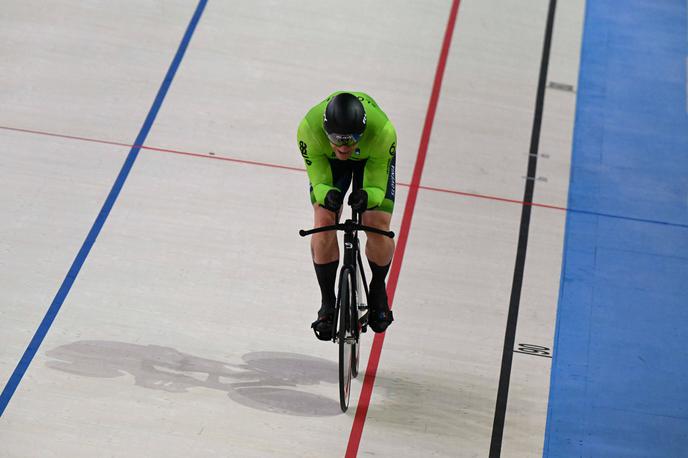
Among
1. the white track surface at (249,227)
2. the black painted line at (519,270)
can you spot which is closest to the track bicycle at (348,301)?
the white track surface at (249,227)

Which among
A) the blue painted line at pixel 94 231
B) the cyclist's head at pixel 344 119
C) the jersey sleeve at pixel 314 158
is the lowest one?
the blue painted line at pixel 94 231

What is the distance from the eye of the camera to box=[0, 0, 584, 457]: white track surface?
14.7 feet

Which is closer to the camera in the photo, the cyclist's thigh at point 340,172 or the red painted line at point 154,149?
the cyclist's thigh at point 340,172

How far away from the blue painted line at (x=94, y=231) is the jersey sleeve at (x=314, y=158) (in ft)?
5.48

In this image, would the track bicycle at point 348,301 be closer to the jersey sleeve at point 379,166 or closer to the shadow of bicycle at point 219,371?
the jersey sleeve at point 379,166

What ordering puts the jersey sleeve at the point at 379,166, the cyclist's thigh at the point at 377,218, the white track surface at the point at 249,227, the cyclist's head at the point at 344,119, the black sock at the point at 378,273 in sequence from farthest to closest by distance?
the white track surface at the point at 249,227
the black sock at the point at 378,273
the cyclist's thigh at the point at 377,218
the jersey sleeve at the point at 379,166
the cyclist's head at the point at 344,119

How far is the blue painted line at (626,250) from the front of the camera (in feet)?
15.2

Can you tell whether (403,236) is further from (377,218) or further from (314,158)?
(314,158)

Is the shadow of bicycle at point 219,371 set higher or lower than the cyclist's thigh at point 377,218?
lower

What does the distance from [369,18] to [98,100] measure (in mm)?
2130

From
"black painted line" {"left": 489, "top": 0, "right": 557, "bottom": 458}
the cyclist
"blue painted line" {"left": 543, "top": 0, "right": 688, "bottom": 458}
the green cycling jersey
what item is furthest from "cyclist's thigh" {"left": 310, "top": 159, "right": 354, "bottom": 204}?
"blue painted line" {"left": 543, "top": 0, "right": 688, "bottom": 458}

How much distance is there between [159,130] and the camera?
6.03 m

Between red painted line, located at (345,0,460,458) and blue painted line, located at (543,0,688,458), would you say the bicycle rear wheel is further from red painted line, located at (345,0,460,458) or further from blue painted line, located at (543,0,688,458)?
blue painted line, located at (543,0,688,458)

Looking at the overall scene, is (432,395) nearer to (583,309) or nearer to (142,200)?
(583,309)
